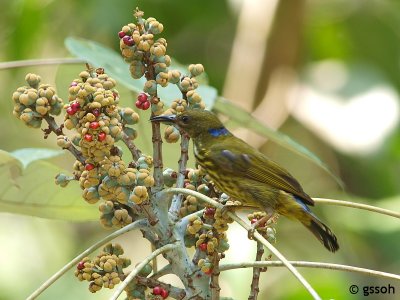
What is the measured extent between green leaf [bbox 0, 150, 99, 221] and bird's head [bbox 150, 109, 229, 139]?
391 millimetres

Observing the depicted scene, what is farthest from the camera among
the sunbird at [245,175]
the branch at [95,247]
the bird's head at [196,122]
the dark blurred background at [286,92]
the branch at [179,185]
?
the dark blurred background at [286,92]

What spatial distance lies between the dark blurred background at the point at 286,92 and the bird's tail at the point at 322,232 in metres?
1.10

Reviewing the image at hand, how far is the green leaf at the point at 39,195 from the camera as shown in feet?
8.28

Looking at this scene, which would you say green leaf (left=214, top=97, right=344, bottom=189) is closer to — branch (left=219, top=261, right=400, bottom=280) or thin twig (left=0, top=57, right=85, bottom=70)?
thin twig (left=0, top=57, right=85, bottom=70)

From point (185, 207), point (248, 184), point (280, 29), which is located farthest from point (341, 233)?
point (185, 207)

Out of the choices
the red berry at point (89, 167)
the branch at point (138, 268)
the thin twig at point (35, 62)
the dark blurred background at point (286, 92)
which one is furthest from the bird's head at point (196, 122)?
the dark blurred background at point (286, 92)

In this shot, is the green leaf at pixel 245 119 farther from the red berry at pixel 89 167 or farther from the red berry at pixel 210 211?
the red berry at pixel 89 167

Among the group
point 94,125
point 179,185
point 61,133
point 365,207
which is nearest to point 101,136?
point 94,125

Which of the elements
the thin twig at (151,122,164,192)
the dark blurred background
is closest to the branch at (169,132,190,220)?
the thin twig at (151,122,164,192)

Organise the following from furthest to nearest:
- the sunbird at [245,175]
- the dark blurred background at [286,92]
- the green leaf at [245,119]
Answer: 1. the dark blurred background at [286,92]
2. the green leaf at [245,119]
3. the sunbird at [245,175]

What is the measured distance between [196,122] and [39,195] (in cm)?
54

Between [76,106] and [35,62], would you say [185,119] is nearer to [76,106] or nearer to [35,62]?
[76,106]

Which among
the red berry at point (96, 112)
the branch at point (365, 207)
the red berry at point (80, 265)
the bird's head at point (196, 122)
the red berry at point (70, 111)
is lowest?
the red berry at point (80, 265)

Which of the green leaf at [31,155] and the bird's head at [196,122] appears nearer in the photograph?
the bird's head at [196,122]
